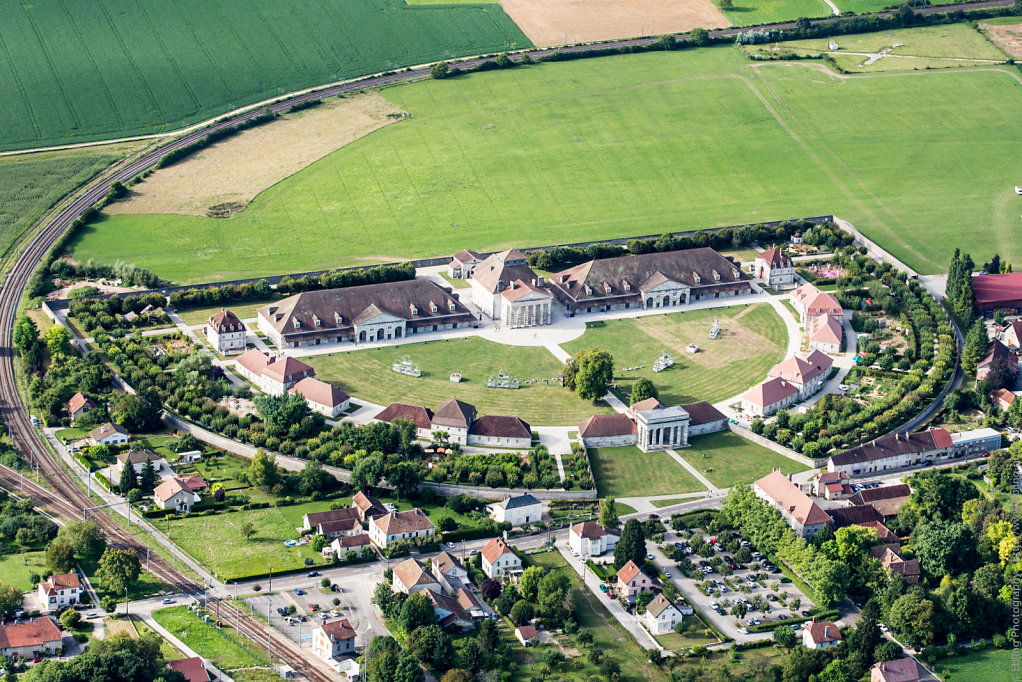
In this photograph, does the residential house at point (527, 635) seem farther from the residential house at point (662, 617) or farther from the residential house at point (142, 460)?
the residential house at point (142, 460)

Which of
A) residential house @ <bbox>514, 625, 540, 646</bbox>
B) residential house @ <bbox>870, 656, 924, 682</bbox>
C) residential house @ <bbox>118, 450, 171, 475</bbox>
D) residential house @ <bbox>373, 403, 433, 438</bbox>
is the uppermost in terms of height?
residential house @ <bbox>373, 403, 433, 438</bbox>

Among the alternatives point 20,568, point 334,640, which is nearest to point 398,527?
point 334,640

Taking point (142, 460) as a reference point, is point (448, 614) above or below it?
below

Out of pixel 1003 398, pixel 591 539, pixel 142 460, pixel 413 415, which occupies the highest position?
pixel 413 415

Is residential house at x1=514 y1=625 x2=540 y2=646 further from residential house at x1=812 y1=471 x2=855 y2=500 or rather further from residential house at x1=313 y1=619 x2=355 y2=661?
residential house at x1=812 y1=471 x2=855 y2=500

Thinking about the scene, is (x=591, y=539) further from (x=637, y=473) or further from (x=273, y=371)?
(x=273, y=371)

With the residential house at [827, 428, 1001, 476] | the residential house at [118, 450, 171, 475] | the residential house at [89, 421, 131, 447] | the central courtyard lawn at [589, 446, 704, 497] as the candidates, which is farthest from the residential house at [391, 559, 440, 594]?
the residential house at [827, 428, 1001, 476]
